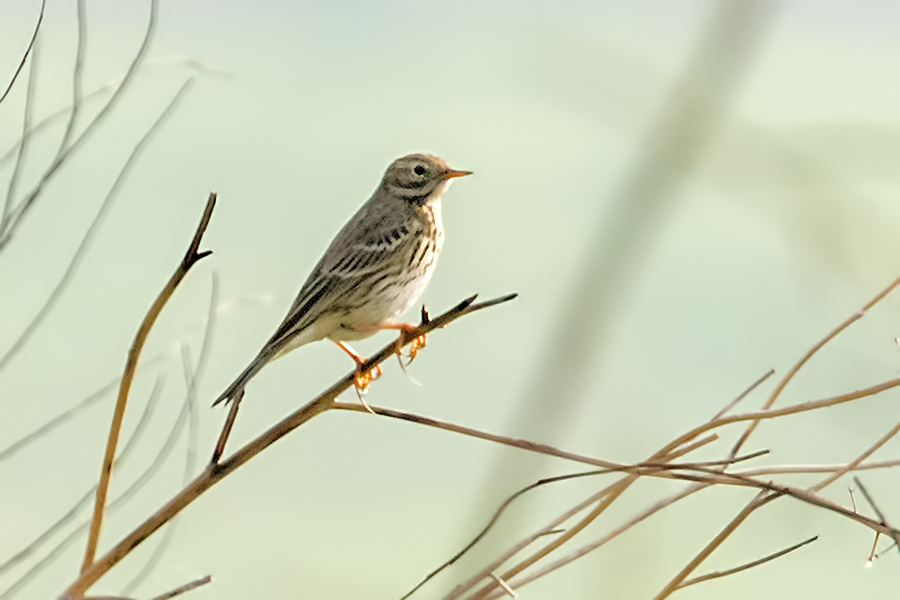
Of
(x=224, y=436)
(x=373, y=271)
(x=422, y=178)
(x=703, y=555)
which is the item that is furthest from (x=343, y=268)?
(x=703, y=555)

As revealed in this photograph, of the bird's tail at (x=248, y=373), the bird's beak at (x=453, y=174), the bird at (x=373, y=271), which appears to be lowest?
the bird's tail at (x=248, y=373)

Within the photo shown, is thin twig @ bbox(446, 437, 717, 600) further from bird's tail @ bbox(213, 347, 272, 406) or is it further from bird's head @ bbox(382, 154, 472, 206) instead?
bird's head @ bbox(382, 154, 472, 206)

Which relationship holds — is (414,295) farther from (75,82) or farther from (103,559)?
(103,559)

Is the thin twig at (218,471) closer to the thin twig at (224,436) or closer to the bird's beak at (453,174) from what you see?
the thin twig at (224,436)

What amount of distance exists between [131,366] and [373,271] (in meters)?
1.97

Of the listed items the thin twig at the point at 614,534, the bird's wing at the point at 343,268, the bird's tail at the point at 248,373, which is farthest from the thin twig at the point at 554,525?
the bird's wing at the point at 343,268

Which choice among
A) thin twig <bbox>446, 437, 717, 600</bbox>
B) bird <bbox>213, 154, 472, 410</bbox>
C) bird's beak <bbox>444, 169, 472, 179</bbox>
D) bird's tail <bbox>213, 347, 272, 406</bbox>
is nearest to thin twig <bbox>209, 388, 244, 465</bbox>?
thin twig <bbox>446, 437, 717, 600</bbox>

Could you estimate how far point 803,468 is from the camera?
1.41 m

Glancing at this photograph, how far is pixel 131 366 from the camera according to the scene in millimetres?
1413

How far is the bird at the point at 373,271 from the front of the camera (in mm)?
3193

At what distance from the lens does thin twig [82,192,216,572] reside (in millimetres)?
1319

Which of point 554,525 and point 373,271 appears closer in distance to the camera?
point 554,525

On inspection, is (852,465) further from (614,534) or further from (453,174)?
(453,174)

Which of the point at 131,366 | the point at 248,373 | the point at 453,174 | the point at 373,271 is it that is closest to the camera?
the point at 131,366
